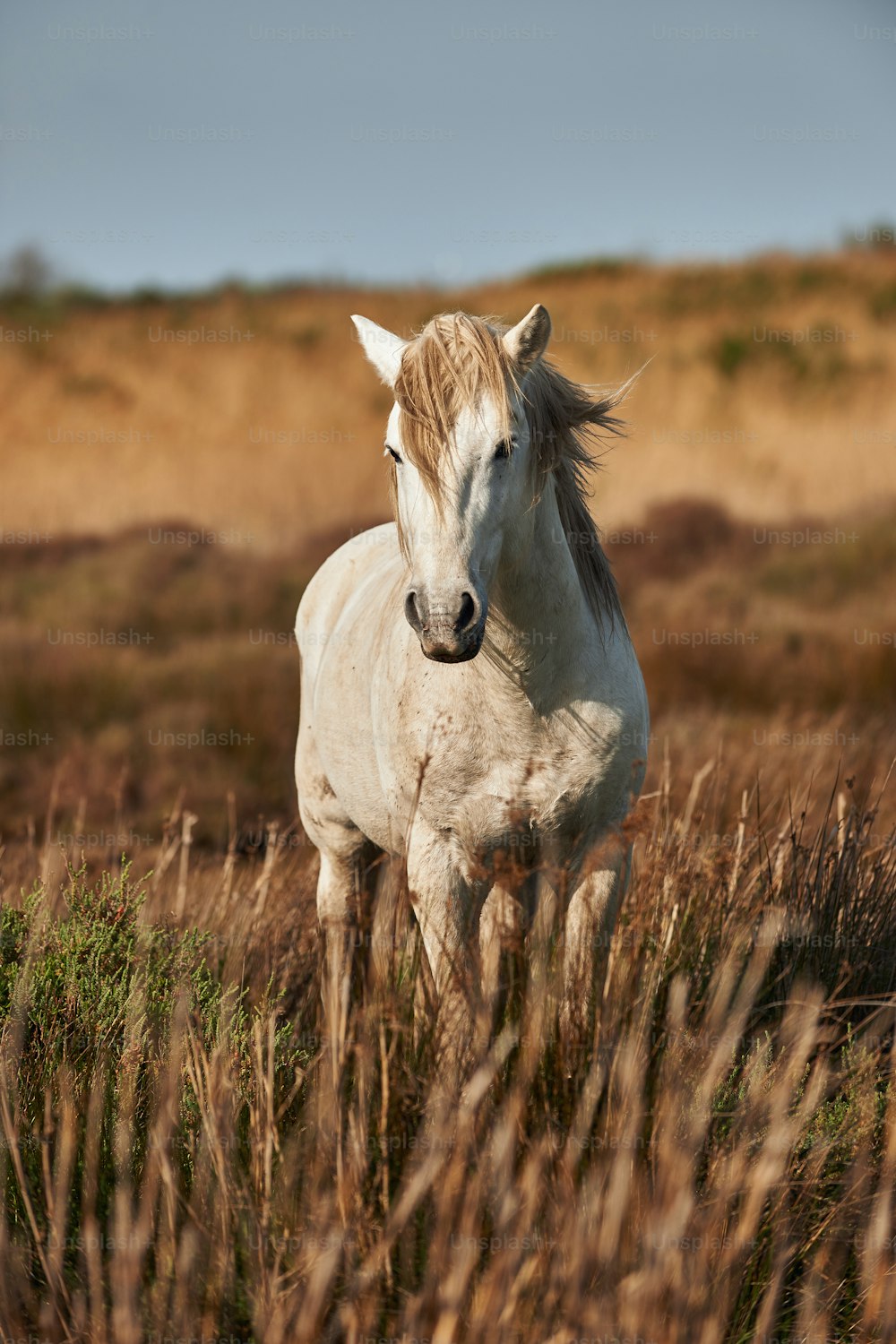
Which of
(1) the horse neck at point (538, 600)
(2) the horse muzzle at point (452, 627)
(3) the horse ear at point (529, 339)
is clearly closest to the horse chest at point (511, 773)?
(1) the horse neck at point (538, 600)

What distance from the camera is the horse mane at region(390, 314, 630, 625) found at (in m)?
2.43

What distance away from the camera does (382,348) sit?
Result: 9.38 feet

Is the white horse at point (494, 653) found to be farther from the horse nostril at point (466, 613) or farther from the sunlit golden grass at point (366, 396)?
the sunlit golden grass at point (366, 396)

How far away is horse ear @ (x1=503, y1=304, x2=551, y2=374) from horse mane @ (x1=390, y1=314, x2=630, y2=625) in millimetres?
35

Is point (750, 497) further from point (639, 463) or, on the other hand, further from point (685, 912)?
point (685, 912)

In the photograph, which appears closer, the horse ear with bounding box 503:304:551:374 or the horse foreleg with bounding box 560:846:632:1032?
the horse ear with bounding box 503:304:551:374

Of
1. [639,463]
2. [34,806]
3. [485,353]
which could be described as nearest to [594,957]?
[485,353]

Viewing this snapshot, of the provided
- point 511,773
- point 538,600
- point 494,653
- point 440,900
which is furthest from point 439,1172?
point 538,600

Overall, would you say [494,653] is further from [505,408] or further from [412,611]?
[505,408]

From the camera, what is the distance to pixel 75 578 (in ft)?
49.1

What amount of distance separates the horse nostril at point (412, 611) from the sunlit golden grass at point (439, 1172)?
0.70 metres

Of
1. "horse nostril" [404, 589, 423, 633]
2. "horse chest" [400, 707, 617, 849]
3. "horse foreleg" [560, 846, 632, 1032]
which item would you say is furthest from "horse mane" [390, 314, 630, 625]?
"horse foreleg" [560, 846, 632, 1032]

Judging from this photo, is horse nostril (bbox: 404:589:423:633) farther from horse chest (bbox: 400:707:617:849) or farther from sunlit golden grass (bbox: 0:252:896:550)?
sunlit golden grass (bbox: 0:252:896:550)

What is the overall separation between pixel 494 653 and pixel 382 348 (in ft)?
2.74
